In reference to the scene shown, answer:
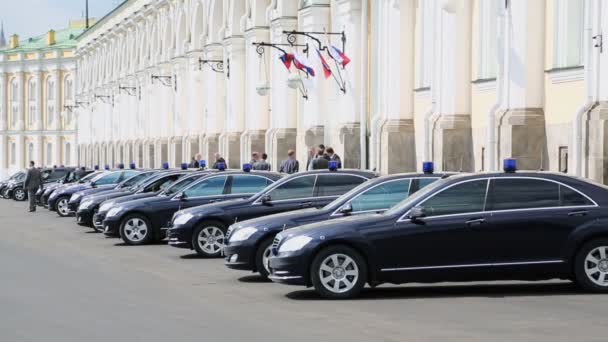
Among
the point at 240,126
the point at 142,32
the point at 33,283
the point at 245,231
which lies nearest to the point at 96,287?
the point at 33,283

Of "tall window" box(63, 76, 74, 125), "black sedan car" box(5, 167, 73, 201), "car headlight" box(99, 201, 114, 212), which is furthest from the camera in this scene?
"tall window" box(63, 76, 74, 125)

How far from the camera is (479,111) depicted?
98.0ft

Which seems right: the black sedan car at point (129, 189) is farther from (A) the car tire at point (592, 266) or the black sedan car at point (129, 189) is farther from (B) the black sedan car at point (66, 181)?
(B) the black sedan car at point (66, 181)

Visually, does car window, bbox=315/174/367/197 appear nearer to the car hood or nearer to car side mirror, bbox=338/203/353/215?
the car hood

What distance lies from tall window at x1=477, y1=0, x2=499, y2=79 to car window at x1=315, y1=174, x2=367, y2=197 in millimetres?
10003

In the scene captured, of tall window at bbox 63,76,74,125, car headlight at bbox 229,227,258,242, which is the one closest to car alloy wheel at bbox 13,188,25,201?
car headlight at bbox 229,227,258,242

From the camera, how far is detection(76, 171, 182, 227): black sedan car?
27.6 metres

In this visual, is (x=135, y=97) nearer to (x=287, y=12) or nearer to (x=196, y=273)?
(x=287, y=12)

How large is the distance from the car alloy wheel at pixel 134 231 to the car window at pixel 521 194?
442 inches

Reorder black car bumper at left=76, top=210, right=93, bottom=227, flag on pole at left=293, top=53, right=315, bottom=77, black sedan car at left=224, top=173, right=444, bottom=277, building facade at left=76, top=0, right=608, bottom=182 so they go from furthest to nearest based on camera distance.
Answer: flag on pole at left=293, top=53, right=315, bottom=77, black car bumper at left=76, top=210, right=93, bottom=227, building facade at left=76, top=0, right=608, bottom=182, black sedan car at left=224, top=173, right=444, bottom=277

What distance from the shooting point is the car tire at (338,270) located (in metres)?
14.0

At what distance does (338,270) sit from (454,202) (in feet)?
4.92

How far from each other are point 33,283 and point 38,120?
4389 inches

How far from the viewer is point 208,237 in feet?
67.8
